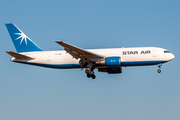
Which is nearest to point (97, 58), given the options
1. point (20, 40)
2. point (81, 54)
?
point (81, 54)

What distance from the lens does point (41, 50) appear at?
143 feet

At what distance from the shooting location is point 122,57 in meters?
40.1

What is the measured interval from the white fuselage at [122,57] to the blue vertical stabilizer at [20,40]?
7.07ft

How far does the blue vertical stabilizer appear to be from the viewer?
4372 centimetres

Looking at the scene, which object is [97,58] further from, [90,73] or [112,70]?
[112,70]

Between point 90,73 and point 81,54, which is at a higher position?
point 81,54

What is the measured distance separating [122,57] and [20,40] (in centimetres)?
1553

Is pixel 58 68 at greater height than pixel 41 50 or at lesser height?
lesser

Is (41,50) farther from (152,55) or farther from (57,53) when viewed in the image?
(152,55)

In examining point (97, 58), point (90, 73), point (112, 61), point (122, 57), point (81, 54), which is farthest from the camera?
point (90, 73)

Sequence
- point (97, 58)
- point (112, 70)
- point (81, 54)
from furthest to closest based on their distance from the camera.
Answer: point (112, 70), point (97, 58), point (81, 54)

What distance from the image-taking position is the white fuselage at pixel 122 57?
40.2m

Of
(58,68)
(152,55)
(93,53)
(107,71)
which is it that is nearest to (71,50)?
(93,53)

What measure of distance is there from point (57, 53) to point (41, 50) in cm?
316
